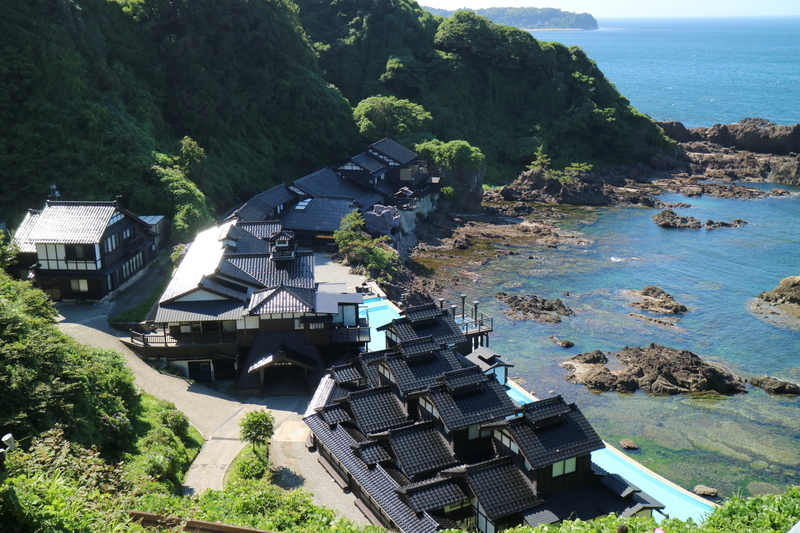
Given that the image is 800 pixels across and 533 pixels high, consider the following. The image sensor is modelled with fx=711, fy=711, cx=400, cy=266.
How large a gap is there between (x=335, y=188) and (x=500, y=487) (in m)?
42.0

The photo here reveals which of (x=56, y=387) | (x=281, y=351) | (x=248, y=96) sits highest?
(x=248, y=96)

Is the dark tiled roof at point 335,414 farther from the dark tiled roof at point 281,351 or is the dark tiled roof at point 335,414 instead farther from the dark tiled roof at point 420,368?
the dark tiled roof at point 281,351

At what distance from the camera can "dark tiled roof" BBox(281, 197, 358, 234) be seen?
53.7 metres

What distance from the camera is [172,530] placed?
15.1 metres

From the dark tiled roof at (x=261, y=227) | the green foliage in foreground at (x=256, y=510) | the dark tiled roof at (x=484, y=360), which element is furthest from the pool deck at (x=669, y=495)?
the dark tiled roof at (x=261, y=227)

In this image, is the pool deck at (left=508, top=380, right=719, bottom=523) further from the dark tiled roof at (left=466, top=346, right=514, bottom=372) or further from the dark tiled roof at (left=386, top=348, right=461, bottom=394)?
the dark tiled roof at (left=386, top=348, right=461, bottom=394)

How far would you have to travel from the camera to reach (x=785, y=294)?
4944cm

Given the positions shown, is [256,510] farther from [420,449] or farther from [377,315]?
[377,315]

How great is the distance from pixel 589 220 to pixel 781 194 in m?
25.6

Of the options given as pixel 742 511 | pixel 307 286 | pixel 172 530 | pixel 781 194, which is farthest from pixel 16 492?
pixel 781 194

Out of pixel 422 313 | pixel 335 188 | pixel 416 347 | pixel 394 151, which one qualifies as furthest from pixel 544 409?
pixel 394 151

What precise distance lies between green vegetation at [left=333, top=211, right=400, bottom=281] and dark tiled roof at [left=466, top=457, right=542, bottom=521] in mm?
25052

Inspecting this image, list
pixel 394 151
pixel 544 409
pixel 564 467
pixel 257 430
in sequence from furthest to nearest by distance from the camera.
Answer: pixel 394 151, pixel 257 430, pixel 544 409, pixel 564 467

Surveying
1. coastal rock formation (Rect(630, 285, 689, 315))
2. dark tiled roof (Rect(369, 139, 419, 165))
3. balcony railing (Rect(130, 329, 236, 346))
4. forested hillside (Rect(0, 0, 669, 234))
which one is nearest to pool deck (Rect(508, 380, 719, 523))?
balcony railing (Rect(130, 329, 236, 346))
